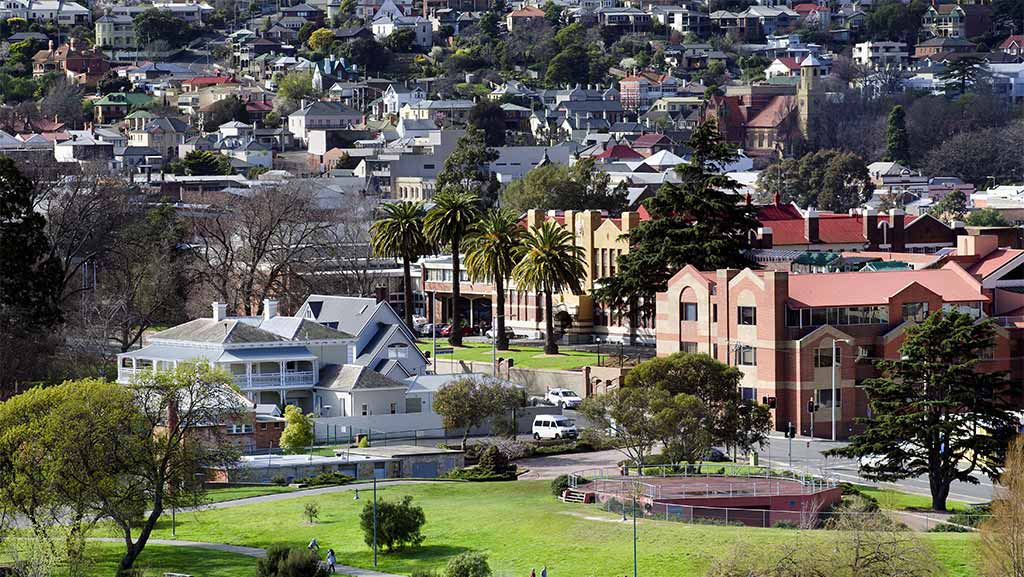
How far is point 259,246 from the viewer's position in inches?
5497

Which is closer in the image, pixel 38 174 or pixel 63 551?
pixel 63 551

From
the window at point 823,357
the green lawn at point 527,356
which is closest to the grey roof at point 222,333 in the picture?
the green lawn at point 527,356

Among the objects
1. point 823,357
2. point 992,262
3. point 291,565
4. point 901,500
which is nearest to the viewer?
point 291,565

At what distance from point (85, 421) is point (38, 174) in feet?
239

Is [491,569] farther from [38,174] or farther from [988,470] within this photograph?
[38,174]

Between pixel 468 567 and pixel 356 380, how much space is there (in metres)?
37.3

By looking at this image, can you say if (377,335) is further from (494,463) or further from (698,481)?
(698,481)

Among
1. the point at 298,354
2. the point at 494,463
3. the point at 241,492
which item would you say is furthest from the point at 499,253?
the point at 241,492

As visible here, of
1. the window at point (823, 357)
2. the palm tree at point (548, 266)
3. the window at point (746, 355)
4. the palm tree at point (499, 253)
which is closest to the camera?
the window at point (823, 357)

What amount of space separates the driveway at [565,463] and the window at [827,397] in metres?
10.2

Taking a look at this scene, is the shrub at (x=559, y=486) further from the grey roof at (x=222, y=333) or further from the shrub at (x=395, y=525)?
the grey roof at (x=222, y=333)

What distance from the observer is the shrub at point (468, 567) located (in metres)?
69.8

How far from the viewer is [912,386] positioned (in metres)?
87.9

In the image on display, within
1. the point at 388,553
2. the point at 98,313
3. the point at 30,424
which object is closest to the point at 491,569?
the point at 388,553
